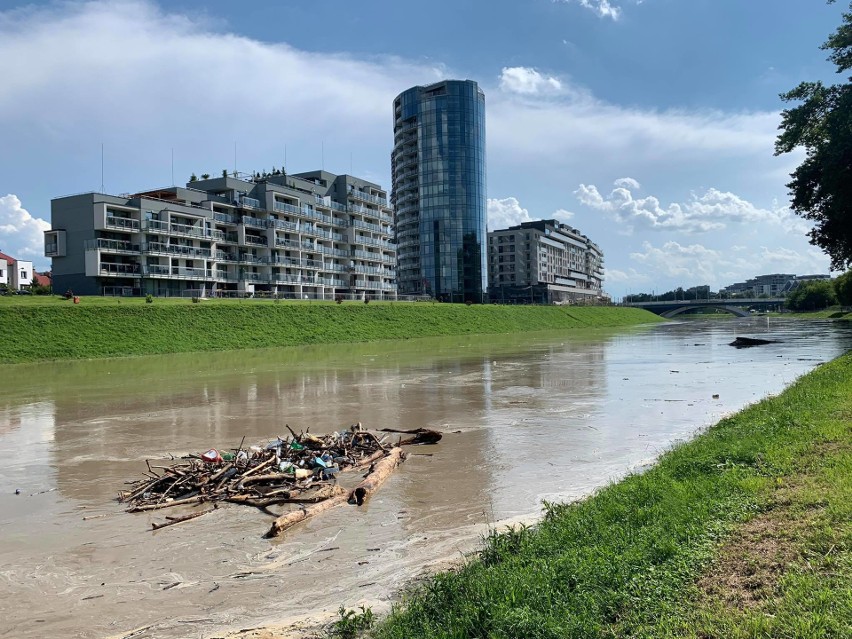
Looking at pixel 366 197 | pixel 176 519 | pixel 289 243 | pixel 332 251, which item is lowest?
pixel 176 519

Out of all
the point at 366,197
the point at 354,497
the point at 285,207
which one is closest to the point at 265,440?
the point at 354,497

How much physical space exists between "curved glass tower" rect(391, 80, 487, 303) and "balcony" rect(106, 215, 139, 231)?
262 ft

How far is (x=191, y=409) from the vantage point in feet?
77.4

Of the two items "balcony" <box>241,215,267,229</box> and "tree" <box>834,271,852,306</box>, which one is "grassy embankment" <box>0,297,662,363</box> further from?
"tree" <box>834,271,852,306</box>

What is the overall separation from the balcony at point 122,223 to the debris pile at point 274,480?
69341 millimetres

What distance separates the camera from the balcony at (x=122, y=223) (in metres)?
74.2

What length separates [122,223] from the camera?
2963 inches

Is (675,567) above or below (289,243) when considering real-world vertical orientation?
below

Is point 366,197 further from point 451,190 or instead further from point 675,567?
point 675,567

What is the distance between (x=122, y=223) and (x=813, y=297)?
16511cm

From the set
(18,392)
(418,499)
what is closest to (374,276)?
(18,392)

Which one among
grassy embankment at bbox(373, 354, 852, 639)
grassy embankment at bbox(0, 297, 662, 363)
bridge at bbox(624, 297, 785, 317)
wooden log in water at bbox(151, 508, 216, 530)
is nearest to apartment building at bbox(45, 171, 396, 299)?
grassy embankment at bbox(0, 297, 662, 363)

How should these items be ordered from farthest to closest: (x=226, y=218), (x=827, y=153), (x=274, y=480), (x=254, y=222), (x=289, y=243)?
(x=289, y=243) → (x=254, y=222) → (x=226, y=218) → (x=827, y=153) → (x=274, y=480)

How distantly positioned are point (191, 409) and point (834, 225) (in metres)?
43.8
